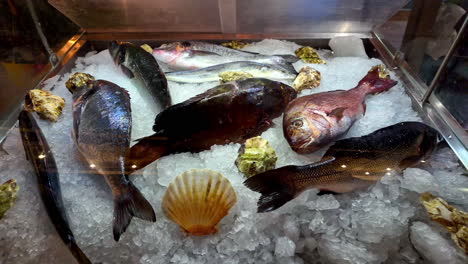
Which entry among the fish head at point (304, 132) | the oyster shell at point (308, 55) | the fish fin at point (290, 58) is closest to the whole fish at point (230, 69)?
the fish fin at point (290, 58)

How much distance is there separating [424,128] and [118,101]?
3.98ft

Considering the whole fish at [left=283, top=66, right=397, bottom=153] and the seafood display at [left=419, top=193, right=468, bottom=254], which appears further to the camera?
the whole fish at [left=283, top=66, right=397, bottom=153]

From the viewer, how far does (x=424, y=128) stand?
104cm

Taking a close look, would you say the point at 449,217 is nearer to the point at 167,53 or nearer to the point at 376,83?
the point at 376,83

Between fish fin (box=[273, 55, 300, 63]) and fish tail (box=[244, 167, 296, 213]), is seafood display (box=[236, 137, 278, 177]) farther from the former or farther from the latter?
fish fin (box=[273, 55, 300, 63])

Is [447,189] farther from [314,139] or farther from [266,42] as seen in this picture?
[266,42]

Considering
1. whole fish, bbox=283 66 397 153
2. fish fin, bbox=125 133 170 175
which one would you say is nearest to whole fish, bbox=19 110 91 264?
fish fin, bbox=125 133 170 175

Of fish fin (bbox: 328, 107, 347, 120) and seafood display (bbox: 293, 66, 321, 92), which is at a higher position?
fish fin (bbox: 328, 107, 347, 120)

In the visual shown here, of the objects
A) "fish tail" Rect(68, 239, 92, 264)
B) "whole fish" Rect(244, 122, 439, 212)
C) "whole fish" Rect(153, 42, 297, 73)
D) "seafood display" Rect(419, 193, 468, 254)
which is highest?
"whole fish" Rect(153, 42, 297, 73)

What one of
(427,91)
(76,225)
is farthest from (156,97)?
(427,91)

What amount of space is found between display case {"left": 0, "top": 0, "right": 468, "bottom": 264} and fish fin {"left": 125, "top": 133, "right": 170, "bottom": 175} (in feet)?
0.04

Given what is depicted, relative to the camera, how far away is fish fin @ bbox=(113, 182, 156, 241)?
0.79 meters

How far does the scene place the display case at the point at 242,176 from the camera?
2.71ft

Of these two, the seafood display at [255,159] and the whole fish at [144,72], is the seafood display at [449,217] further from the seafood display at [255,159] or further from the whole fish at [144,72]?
the whole fish at [144,72]
